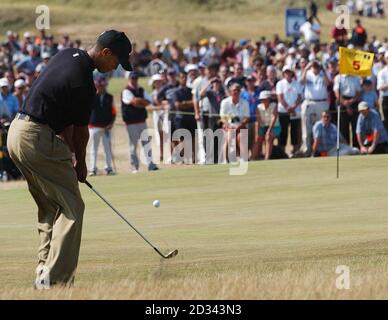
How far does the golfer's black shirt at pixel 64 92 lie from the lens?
9266 millimetres

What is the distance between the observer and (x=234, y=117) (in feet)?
83.9

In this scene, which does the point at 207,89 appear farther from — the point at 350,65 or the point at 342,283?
the point at 342,283

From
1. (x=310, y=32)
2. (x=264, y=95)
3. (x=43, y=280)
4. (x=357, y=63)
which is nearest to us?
(x=43, y=280)

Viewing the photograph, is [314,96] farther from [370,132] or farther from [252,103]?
[370,132]

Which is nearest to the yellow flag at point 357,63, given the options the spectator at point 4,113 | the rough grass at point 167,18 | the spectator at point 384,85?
the spectator at point 384,85

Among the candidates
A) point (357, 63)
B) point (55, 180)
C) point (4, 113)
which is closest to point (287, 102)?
point (357, 63)

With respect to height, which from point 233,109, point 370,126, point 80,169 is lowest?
point 370,126

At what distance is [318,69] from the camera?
2634 cm

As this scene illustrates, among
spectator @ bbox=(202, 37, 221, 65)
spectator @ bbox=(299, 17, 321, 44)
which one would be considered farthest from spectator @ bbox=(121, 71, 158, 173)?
spectator @ bbox=(299, 17, 321, 44)

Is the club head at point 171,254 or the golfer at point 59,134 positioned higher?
the golfer at point 59,134

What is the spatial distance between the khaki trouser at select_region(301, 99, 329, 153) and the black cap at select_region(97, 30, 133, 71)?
1674 centimetres

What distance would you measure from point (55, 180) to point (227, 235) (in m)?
4.49

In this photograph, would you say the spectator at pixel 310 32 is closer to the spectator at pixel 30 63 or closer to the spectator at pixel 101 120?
the spectator at pixel 30 63
